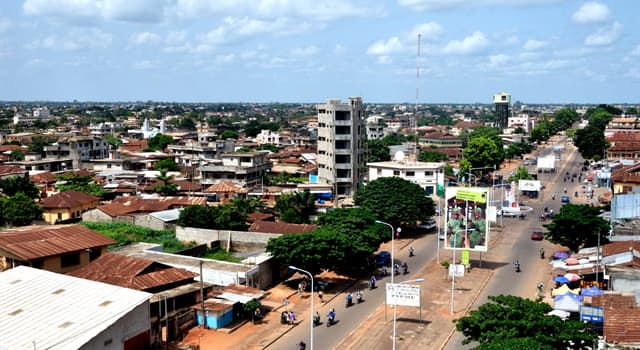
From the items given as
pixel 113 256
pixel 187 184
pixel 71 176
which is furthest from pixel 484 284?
pixel 71 176

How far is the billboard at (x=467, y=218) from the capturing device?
121ft

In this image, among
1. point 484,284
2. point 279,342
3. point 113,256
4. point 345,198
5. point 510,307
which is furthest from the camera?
point 345,198

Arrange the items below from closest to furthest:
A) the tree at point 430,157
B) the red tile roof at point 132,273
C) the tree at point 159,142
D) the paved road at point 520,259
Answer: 1. the red tile roof at point 132,273
2. the paved road at point 520,259
3. the tree at point 430,157
4. the tree at point 159,142

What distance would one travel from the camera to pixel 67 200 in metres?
56.5

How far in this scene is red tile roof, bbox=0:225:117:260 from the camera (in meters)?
31.0

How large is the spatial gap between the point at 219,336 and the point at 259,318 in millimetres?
2709

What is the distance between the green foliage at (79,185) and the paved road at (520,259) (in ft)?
139

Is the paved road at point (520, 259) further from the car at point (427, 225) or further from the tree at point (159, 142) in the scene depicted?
the tree at point (159, 142)

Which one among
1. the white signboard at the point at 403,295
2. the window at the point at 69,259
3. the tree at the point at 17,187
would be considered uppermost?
the tree at the point at 17,187

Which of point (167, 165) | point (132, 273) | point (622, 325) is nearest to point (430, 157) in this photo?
point (167, 165)

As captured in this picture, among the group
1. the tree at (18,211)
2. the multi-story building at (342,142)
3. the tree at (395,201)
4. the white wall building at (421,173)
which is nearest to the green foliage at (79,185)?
the tree at (18,211)

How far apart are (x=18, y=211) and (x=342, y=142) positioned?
34.2 metres

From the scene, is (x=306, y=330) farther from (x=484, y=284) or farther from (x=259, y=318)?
(x=484, y=284)

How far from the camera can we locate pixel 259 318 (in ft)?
99.6
